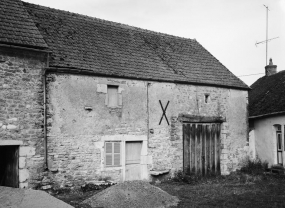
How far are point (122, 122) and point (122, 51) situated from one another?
3.37 metres

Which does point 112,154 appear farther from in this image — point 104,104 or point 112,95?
point 112,95

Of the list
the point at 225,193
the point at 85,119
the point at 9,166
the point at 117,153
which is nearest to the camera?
the point at 9,166

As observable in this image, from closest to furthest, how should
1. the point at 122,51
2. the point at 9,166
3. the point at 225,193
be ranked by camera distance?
the point at 9,166, the point at 225,193, the point at 122,51

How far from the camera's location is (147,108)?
13.6 m

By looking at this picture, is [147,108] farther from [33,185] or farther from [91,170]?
[33,185]

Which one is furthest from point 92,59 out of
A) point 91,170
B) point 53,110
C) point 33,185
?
point 33,185

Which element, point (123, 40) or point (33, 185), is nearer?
point (33, 185)

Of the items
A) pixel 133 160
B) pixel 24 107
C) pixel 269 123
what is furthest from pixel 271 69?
pixel 24 107

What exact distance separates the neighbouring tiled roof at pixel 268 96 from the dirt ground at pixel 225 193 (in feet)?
12.3

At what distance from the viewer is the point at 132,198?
9461 mm

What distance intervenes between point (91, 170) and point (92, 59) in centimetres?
416

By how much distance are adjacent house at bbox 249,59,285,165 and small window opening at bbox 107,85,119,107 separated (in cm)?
793

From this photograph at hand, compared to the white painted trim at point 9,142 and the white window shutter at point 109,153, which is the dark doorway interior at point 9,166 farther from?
the white window shutter at point 109,153

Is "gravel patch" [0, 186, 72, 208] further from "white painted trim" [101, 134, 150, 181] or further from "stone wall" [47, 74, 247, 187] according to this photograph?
"white painted trim" [101, 134, 150, 181]
